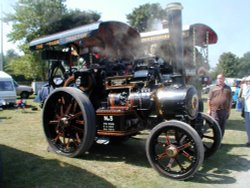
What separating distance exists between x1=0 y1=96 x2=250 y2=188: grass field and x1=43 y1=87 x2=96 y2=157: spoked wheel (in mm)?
212

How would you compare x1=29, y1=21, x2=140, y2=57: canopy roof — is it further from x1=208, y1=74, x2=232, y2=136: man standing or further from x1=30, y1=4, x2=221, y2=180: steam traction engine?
x1=208, y1=74, x2=232, y2=136: man standing

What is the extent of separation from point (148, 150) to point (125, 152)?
1.35 m

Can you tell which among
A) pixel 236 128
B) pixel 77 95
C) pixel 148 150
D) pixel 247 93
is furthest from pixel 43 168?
pixel 236 128

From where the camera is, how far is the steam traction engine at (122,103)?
14.0 ft

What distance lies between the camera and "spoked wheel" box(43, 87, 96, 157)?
15.6 ft

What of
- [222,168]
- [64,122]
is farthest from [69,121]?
[222,168]

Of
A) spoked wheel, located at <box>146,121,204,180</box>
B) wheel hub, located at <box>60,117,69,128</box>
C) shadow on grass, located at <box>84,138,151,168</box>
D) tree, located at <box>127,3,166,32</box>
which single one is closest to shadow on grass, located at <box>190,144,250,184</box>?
spoked wheel, located at <box>146,121,204,180</box>

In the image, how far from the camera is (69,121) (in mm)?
5125

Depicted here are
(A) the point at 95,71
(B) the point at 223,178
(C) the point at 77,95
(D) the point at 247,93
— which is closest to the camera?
(B) the point at 223,178

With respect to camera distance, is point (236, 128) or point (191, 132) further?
point (236, 128)

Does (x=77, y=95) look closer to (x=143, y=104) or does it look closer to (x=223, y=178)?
(x=143, y=104)

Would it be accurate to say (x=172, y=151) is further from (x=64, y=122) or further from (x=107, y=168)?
(x=64, y=122)

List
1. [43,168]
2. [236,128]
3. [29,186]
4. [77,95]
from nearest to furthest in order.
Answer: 1. [29,186]
2. [43,168]
3. [77,95]
4. [236,128]

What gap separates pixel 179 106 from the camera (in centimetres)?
435
